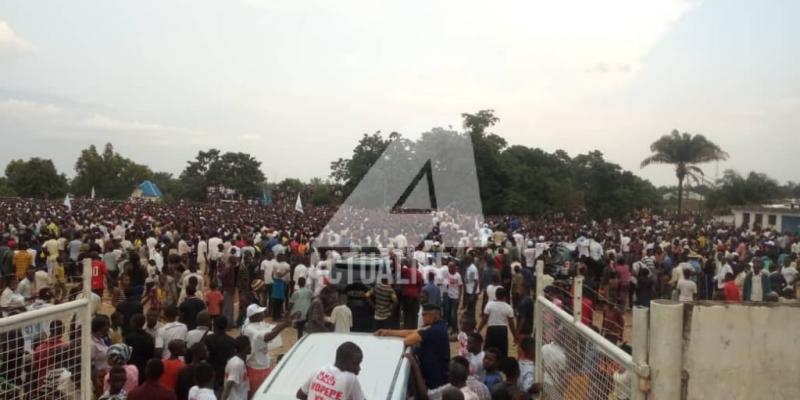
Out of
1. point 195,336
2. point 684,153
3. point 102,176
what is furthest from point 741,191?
point 102,176

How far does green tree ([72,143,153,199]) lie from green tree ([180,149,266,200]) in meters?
7.15

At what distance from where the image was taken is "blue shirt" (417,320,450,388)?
20.3 feet

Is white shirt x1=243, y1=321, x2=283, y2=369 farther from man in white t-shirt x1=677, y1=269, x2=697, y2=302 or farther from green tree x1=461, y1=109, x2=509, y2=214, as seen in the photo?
green tree x1=461, y1=109, x2=509, y2=214

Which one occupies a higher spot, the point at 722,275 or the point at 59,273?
the point at 722,275

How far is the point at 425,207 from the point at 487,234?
2445cm

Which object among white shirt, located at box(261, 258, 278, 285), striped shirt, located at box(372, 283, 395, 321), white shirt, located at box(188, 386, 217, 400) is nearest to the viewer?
white shirt, located at box(188, 386, 217, 400)

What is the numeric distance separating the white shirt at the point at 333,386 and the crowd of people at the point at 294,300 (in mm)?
14

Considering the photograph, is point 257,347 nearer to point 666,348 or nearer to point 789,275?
point 666,348

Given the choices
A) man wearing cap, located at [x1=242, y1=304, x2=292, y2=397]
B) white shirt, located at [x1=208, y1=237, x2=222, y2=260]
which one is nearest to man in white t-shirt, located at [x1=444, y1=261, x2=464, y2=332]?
man wearing cap, located at [x1=242, y1=304, x2=292, y2=397]

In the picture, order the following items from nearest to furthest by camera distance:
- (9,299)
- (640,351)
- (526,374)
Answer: (640,351) → (526,374) → (9,299)

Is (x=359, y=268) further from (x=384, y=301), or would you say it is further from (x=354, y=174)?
(x=354, y=174)

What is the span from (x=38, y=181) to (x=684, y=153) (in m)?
64.7

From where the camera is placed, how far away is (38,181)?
69562mm

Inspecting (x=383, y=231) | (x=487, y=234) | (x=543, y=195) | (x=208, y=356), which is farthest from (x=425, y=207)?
(x=208, y=356)
